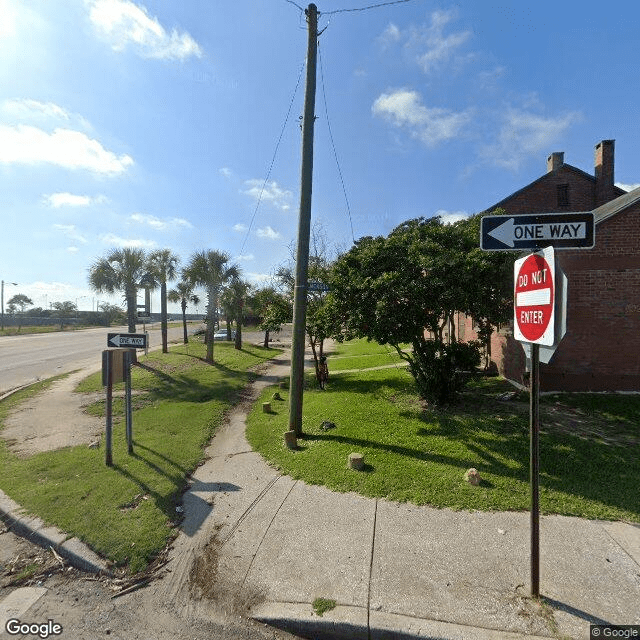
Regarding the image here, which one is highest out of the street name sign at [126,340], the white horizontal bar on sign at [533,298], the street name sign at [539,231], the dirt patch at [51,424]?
the street name sign at [539,231]

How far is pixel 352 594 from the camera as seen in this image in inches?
116

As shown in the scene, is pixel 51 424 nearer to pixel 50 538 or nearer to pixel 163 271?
pixel 50 538

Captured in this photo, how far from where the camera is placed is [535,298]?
8.88 feet

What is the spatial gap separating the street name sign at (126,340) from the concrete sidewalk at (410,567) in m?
2.74

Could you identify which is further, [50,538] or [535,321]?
[50,538]

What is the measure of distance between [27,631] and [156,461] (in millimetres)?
3059

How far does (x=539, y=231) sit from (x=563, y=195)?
75.9ft

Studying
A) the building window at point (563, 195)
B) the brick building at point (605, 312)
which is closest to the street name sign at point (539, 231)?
the brick building at point (605, 312)

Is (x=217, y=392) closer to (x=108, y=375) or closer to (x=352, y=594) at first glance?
(x=108, y=375)

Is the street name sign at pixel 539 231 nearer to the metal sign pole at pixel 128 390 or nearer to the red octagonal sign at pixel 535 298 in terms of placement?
the red octagonal sign at pixel 535 298

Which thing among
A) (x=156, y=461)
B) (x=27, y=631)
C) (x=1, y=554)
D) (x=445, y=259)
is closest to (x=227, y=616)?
(x=27, y=631)

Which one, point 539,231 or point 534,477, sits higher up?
point 539,231

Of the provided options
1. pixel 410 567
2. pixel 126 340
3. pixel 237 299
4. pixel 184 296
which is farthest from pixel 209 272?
pixel 410 567

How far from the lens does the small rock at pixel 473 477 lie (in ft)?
15.4
